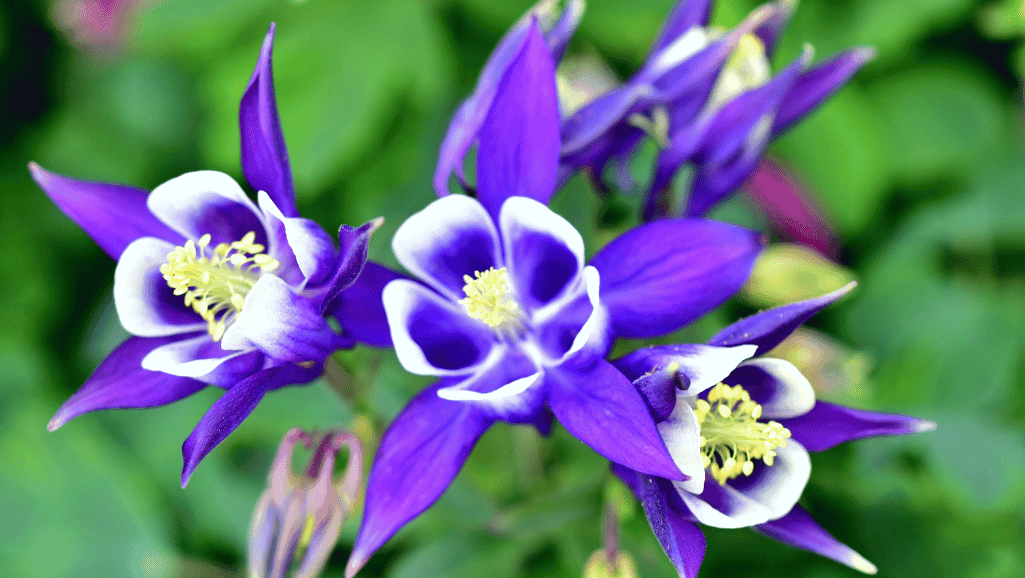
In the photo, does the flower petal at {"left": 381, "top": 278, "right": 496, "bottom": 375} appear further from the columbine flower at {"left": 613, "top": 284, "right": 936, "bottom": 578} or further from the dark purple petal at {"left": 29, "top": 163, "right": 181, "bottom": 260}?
the dark purple petal at {"left": 29, "top": 163, "right": 181, "bottom": 260}

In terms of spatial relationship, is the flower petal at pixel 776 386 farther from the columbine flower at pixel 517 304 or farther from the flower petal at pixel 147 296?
the flower petal at pixel 147 296

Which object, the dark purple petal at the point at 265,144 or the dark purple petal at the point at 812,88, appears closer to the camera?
the dark purple petal at the point at 265,144

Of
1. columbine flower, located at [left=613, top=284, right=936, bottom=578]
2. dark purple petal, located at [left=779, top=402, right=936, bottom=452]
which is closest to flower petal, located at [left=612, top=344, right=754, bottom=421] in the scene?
Answer: columbine flower, located at [left=613, top=284, right=936, bottom=578]

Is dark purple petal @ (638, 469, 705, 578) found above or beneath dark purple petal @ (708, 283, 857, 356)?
beneath

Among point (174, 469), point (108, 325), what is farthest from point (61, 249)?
point (174, 469)

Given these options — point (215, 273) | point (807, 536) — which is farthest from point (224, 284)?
point (807, 536)

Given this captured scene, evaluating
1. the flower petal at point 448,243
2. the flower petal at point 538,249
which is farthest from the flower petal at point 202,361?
the flower petal at point 538,249

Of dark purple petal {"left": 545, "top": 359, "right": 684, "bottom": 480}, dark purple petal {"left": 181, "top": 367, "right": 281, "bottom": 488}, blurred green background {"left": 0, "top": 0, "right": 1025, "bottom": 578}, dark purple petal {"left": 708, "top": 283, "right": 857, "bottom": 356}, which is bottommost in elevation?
blurred green background {"left": 0, "top": 0, "right": 1025, "bottom": 578}
